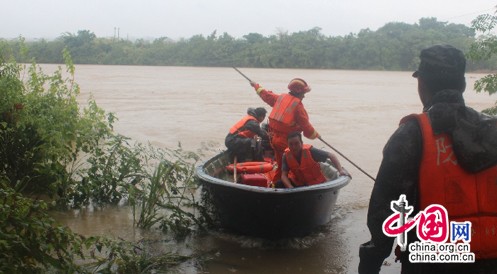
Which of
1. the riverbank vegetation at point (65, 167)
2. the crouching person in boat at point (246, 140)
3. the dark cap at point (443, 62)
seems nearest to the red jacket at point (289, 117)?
the crouching person in boat at point (246, 140)

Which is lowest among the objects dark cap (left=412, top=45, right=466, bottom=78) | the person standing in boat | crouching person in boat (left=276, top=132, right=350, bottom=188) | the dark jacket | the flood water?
the flood water

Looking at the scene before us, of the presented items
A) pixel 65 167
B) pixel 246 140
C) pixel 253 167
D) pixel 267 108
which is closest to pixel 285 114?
pixel 253 167

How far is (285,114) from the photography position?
5.65 metres

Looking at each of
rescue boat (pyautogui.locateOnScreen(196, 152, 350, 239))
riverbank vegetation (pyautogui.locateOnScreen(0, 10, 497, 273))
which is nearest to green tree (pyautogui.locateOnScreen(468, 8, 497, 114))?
riverbank vegetation (pyautogui.locateOnScreen(0, 10, 497, 273))

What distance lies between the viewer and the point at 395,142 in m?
1.67

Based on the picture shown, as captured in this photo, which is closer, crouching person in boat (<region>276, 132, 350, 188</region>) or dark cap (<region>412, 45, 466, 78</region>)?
dark cap (<region>412, 45, 466, 78</region>)

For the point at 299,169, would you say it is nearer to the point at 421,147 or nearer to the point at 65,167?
the point at 65,167

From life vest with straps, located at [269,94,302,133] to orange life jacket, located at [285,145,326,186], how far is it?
0.50 meters

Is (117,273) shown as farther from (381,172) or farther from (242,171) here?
(381,172)

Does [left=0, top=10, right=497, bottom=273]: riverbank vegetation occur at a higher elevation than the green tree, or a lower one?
lower

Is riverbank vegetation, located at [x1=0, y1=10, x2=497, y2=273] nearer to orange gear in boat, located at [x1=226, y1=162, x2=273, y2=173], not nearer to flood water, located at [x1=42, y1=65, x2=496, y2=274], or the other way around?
flood water, located at [x1=42, y1=65, x2=496, y2=274]

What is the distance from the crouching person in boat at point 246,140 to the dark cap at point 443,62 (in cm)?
484

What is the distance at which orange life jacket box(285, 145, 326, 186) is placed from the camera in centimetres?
520

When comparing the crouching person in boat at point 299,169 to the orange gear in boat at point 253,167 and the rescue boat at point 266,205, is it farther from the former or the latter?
the orange gear in boat at point 253,167
